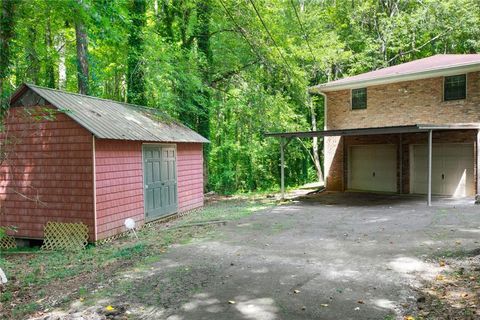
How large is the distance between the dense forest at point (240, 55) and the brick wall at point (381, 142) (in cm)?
376

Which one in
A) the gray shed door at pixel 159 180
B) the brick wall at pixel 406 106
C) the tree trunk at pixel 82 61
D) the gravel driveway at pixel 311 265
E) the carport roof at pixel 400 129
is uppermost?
the tree trunk at pixel 82 61

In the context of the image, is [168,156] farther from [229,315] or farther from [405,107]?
[405,107]

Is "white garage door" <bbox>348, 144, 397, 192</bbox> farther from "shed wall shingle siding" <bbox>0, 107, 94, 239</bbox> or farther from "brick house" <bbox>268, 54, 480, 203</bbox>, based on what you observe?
"shed wall shingle siding" <bbox>0, 107, 94, 239</bbox>

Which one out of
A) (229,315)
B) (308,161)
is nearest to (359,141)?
(308,161)

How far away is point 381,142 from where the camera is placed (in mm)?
16156

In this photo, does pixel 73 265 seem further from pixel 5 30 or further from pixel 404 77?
pixel 404 77

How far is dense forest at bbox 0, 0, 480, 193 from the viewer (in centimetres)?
1603

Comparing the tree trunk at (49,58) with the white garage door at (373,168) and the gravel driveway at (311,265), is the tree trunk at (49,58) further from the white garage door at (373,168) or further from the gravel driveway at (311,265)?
the white garage door at (373,168)

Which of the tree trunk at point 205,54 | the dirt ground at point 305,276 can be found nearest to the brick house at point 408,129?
the dirt ground at point 305,276

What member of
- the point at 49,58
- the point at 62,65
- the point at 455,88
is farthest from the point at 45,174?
the point at 62,65

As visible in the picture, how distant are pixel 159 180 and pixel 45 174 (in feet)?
10.7

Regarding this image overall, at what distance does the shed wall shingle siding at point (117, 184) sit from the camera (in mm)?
8930

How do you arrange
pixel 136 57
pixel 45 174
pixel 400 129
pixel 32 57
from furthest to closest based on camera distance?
pixel 136 57 < pixel 32 57 < pixel 400 129 < pixel 45 174

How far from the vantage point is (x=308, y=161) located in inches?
1123
